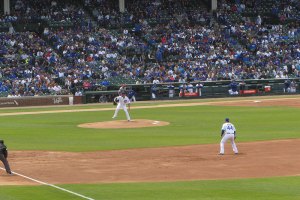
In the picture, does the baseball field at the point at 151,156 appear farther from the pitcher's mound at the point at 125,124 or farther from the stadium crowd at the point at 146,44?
the stadium crowd at the point at 146,44

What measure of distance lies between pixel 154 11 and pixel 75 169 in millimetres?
47065

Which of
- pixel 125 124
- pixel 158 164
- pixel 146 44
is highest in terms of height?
pixel 146 44

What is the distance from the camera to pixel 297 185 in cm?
1803

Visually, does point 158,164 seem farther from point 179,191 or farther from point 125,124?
point 125,124

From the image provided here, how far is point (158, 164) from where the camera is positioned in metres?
22.6

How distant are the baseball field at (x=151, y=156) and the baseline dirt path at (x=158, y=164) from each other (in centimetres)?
→ 3

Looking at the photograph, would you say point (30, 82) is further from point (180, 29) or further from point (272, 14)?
point (272, 14)

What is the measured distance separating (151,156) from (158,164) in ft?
6.71

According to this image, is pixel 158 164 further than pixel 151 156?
No

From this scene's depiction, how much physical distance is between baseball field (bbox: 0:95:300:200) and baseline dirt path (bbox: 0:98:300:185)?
0.10 ft

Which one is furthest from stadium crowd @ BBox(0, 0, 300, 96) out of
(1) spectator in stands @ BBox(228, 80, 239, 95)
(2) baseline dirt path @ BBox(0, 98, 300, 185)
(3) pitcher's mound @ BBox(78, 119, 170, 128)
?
(2) baseline dirt path @ BBox(0, 98, 300, 185)

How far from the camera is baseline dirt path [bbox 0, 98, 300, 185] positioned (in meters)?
19.9

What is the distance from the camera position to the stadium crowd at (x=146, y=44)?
56031mm

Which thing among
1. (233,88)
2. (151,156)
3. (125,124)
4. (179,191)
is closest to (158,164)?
(151,156)
